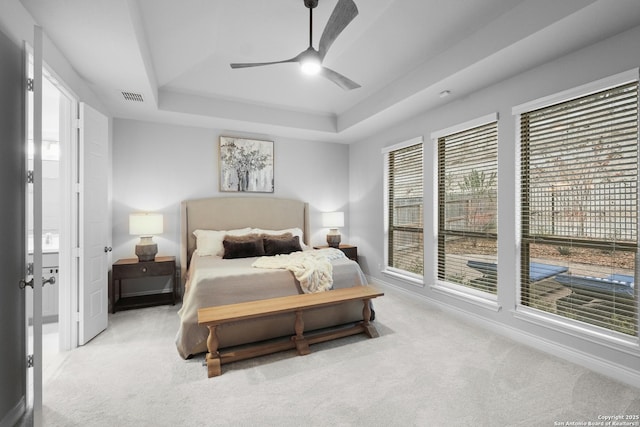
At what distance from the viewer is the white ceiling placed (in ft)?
6.71

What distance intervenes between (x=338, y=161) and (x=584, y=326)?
410 cm

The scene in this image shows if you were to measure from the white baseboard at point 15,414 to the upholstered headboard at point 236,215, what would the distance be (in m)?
2.25

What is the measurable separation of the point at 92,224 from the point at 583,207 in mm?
4433

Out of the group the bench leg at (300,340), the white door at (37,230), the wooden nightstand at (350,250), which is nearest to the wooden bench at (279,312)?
the bench leg at (300,340)

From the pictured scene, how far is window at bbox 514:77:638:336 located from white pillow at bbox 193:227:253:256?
3509 millimetres

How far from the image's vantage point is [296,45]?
2.81 metres

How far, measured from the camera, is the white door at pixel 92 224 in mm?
2725

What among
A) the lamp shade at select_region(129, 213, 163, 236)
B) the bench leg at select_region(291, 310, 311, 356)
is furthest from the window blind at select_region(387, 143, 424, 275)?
the lamp shade at select_region(129, 213, 163, 236)

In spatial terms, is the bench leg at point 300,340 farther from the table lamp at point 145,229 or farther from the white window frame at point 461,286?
the table lamp at point 145,229

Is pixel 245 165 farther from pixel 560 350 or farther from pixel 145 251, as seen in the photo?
pixel 560 350

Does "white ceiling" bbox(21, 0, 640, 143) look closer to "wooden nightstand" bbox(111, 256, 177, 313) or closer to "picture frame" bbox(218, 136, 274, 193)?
"picture frame" bbox(218, 136, 274, 193)

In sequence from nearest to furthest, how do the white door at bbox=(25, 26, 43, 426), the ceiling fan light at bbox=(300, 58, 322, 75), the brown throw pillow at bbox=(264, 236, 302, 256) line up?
the white door at bbox=(25, 26, 43, 426) → the ceiling fan light at bbox=(300, 58, 322, 75) → the brown throw pillow at bbox=(264, 236, 302, 256)

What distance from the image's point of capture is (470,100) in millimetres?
3260

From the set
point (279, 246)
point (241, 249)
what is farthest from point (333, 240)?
point (241, 249)
